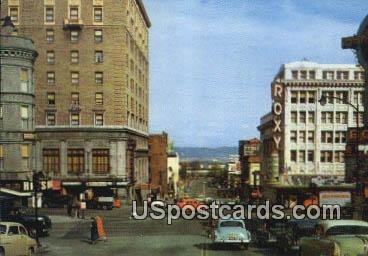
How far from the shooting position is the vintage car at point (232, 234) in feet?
89.9

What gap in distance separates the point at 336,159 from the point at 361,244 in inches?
3369

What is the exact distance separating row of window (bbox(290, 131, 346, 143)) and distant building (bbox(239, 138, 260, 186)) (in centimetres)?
2345

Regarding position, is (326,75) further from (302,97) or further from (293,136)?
(293,136)

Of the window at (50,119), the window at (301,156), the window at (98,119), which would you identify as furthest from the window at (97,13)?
the window at (301,156)

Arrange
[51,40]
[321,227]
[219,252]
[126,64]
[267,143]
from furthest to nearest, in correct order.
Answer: [267,143]
[126,64]
[51,40]
[219,252]
[321,227]

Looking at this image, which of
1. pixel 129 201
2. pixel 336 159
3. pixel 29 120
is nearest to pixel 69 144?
pixel 129 201

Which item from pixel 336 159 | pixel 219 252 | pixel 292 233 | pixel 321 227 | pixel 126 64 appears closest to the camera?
pixel 321 227

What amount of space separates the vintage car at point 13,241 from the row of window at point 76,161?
48679mm

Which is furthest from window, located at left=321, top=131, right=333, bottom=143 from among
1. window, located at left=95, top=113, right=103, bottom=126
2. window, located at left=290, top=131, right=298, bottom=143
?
window, located at left=95, top=113, right=103, bottom=126

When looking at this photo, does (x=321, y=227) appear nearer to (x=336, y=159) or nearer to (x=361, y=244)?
(x=361, y=244)

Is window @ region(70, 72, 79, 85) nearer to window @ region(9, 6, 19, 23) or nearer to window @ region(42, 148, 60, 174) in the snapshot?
window @ region(42, 148, 60, 174)

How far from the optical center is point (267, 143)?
120 metres

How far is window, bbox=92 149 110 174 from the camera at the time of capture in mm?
74438

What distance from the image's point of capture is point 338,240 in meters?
17.1
